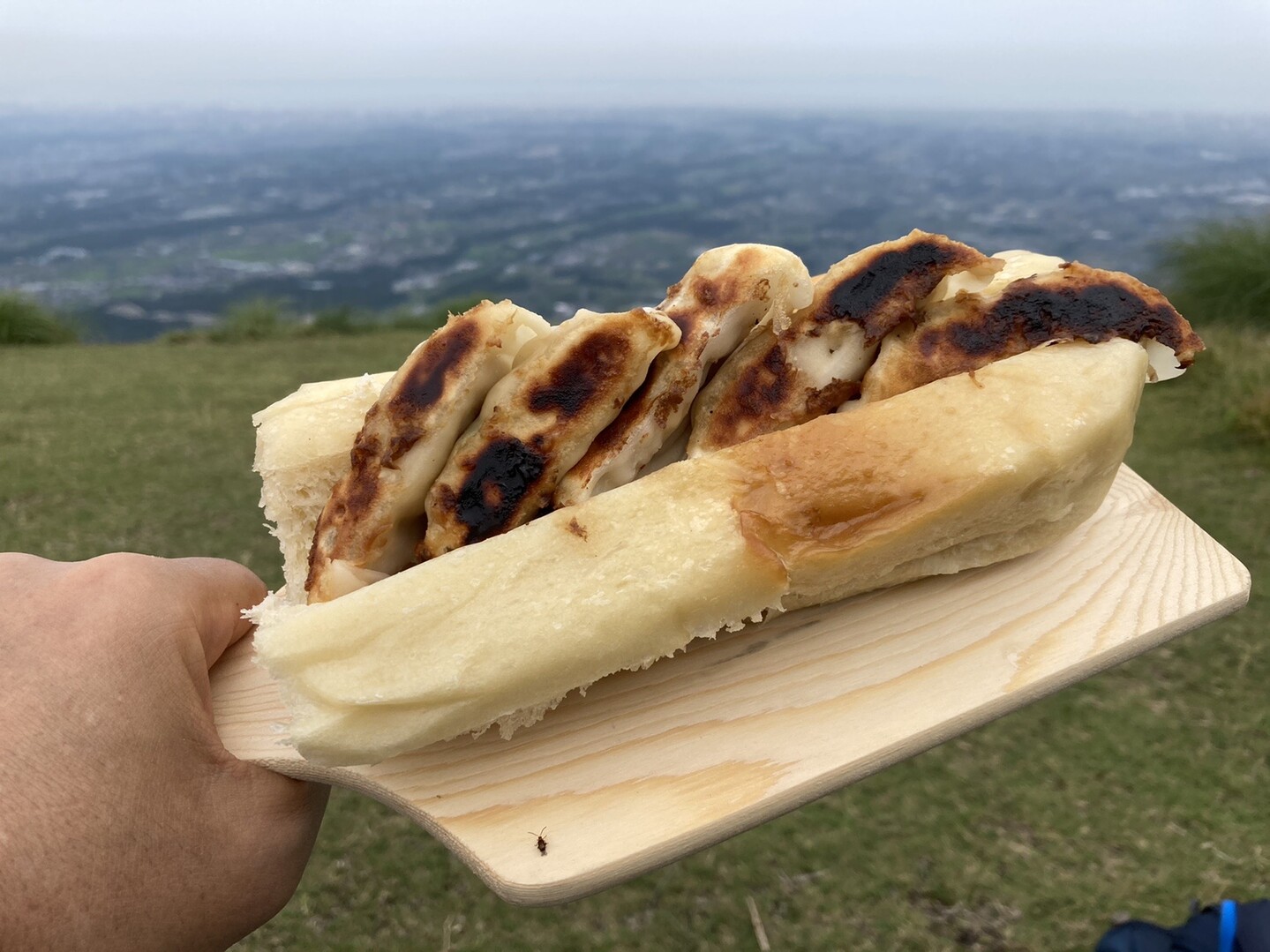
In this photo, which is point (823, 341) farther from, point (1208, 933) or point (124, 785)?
point (1208, 933)

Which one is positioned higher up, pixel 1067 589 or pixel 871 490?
pixel 871 490

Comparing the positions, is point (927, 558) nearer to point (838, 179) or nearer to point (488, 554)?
point (488, 554)

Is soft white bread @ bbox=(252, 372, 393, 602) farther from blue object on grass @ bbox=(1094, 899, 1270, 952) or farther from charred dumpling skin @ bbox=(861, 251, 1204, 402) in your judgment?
blue object on grass @ bbox=(1094, 899, 1270, 952)

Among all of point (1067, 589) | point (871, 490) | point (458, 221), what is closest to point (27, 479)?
point (871, 490)

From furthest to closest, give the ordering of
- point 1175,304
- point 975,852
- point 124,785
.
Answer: point 1175,304, point 975,852, point 124,785

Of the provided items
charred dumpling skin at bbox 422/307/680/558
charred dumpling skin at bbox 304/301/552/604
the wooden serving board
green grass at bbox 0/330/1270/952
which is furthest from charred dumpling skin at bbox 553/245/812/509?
green grass at bbox 0/330/1270/952

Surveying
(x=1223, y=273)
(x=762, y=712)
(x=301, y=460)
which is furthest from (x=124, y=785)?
(x=1223, y=273)
